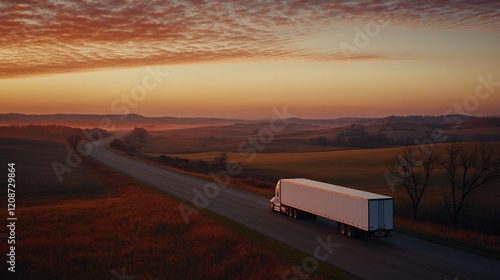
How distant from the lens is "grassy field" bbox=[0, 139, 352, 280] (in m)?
22.8

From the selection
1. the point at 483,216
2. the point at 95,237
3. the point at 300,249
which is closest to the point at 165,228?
the point at 95,237

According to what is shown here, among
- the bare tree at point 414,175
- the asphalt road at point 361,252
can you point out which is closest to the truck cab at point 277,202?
the asphalt road at point 361,252

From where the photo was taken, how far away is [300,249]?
27.2 metres

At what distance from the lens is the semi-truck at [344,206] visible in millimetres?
28594

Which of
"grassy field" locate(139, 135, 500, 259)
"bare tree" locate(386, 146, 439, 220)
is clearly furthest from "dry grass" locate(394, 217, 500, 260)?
"bare tree" locate(386, 146, 439, 220)

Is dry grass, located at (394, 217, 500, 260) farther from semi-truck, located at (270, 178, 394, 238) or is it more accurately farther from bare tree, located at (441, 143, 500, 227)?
bare tree, located at (441, 143, 500, 227)

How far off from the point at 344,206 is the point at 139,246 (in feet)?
47.1

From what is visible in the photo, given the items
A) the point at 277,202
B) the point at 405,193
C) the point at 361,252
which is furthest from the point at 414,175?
the point at 361,252

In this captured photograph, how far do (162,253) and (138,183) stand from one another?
3470cm

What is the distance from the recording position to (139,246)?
90.5ft

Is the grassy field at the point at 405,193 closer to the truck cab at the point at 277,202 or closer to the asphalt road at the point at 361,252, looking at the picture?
the asphalt road at the point at 361,252

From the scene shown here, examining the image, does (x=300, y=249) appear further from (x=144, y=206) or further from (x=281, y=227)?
(x=144, y=206)

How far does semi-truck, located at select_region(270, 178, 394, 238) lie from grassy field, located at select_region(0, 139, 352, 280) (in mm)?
5593

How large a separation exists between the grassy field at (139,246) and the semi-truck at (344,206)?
5.59 meters
